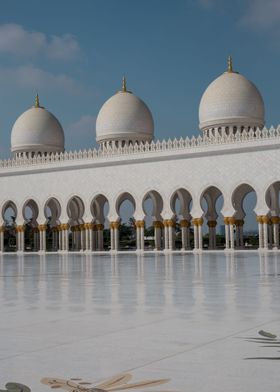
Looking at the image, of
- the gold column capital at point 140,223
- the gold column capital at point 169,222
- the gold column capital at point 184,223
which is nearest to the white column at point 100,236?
the gold column capital at point 140,223

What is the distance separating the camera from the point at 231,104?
22828mm

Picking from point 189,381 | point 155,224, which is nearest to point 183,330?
point 189,381

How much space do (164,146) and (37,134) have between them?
8.40m

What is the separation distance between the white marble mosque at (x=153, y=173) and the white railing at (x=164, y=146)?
38 mm

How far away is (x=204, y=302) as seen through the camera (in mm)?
4672

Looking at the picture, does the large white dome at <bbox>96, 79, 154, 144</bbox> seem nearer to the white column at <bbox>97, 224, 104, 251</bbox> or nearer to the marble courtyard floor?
the white column at <bbox>97, 224, 104, 251</bbox>

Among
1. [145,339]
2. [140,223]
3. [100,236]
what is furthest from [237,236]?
[145,339]

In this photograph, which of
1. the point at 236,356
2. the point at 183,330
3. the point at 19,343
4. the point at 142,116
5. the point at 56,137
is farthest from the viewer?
the point at 56,137

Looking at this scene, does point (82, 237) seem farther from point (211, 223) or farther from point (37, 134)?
point (37, 134)

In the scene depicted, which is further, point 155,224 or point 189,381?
point 155,224

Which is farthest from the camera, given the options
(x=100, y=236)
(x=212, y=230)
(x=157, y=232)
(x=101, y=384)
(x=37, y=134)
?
(x=37, y=134)

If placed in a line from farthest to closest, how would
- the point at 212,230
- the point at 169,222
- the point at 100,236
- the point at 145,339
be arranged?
the point at 100,236
the point at 212,230
the point at 169,222
the point at 145,339

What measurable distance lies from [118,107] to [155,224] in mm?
5694

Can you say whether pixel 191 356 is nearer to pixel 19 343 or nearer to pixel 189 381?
pixel 189 381
